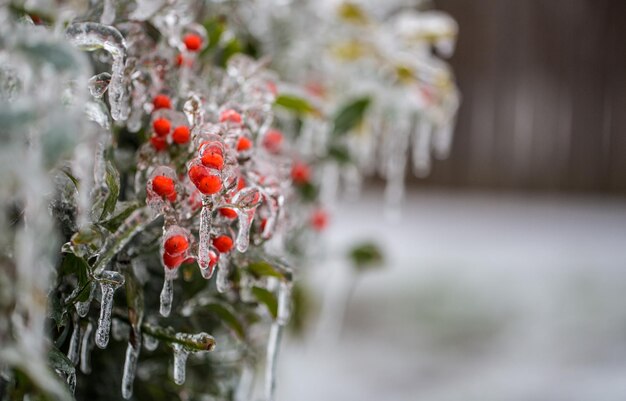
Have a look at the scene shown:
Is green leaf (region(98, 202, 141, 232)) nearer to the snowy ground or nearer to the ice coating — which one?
the ice coating

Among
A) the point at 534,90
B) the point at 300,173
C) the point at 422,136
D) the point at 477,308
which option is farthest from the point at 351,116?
the point at 534,90

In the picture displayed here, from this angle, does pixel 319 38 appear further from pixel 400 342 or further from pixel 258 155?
pixel 400 342

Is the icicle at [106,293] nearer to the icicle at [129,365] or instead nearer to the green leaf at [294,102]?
the icicle at [129,365]

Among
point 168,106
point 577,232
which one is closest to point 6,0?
point 168,106

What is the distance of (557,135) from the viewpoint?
151 inches

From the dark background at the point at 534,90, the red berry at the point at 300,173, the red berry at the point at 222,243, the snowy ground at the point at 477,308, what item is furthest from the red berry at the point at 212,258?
the dark background at the point at 534,90

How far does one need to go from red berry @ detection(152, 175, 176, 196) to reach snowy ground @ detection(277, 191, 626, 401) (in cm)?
66

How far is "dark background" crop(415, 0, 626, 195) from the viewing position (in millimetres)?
3721

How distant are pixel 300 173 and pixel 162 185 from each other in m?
0.38

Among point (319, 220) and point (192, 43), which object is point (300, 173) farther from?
point (192, 43)

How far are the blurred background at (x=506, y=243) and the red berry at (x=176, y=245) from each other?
27.4 inches

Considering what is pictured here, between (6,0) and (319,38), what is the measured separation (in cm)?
59

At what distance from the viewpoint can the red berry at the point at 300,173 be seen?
0.87 meters

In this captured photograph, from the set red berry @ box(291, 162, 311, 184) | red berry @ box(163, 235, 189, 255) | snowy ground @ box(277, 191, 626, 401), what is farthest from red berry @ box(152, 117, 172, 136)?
snowy ground @ box(277, 191, 626, 401)
